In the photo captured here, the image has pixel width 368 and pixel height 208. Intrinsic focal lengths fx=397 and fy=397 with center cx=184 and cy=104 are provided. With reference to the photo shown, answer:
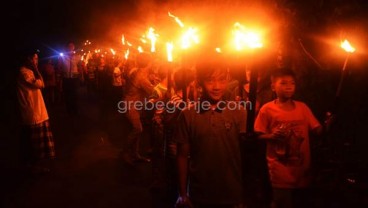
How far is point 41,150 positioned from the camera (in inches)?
321

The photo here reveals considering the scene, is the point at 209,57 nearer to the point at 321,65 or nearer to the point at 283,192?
the point at 283,192

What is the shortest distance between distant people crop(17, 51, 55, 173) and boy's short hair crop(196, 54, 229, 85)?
5.08 metres

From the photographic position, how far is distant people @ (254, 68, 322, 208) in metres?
4.50

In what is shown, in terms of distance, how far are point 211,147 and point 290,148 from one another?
1225mm

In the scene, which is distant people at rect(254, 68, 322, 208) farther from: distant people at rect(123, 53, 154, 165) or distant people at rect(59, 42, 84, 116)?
distant people at rect(59, 42, 84, 116)

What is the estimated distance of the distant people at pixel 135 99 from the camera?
8.53 metres

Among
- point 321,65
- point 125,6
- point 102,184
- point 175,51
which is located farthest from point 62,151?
point 125,6

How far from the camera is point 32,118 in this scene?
8000mm

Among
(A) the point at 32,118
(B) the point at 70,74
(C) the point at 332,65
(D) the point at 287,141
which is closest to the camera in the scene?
(D) the point at 287,141

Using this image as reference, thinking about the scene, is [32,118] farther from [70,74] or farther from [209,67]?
[70,74]

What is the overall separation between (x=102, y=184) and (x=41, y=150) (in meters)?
1.71

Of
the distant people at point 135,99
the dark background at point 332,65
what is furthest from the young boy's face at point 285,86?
the distant people at point 135,99

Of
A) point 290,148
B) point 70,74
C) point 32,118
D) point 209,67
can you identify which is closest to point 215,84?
point 209,67

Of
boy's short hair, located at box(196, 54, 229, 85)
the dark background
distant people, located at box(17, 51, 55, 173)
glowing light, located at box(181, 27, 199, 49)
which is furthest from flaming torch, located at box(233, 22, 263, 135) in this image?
distant people, located at box(17, 51, 55, 173)
